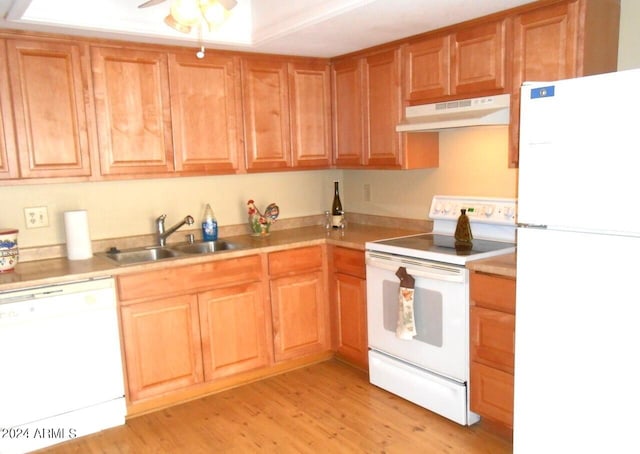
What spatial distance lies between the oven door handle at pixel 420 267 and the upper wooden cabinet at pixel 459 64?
96 cm

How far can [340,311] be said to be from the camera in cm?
354

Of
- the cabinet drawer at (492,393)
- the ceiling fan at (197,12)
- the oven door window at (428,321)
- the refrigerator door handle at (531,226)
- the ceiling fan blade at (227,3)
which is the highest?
the ceiling fan blade at (227,3)

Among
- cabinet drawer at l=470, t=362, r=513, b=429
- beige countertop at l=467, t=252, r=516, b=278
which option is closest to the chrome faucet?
beige countertop at l=467, t=252, r=516, b=278

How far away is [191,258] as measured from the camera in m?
3.02

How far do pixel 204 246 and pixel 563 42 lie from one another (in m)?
2.44

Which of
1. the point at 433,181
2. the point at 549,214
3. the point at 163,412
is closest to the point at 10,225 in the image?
the point at 163,412

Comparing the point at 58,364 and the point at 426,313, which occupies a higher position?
the point at 426,313

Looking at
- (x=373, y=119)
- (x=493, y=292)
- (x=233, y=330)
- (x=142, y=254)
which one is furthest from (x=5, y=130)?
(x=493, y=292)

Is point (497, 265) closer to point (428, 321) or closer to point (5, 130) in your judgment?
point (428, 321)

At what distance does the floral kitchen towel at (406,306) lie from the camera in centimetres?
286

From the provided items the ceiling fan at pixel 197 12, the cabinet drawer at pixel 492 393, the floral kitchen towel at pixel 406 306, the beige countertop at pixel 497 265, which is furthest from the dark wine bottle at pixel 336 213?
the ceiling fan at pixel 197 12

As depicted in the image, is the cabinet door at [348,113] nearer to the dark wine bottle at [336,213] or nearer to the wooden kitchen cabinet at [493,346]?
A: the dark wine bottle at [336,213]

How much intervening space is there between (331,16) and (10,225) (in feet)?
7.13

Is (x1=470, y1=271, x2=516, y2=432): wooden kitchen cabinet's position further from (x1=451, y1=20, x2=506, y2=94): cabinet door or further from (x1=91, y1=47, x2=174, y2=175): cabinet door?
(x1=91, y1=47, x2=174, y2=175): cabinet door
